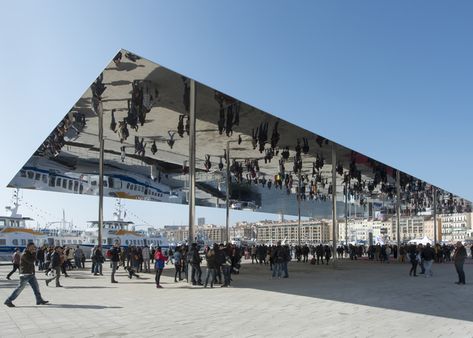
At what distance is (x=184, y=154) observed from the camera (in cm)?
2903

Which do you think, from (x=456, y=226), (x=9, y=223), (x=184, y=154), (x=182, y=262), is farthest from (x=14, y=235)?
(x=456, y=226)

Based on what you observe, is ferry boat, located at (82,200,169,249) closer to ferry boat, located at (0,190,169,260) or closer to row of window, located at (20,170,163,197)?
ferry boat, located at (0,190,169,260)

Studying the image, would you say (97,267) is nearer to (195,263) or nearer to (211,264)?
(195,263)

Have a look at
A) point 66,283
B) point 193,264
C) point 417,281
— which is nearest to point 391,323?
point 193,264

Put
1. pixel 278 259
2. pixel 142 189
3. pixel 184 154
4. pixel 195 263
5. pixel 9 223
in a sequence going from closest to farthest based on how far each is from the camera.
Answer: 1. pixel 195 263
2. pixel 278 259
3. pixel 184 154
4. pixel 142 189
5. pixel 9 223

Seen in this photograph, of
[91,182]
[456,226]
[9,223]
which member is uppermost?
[91,182]

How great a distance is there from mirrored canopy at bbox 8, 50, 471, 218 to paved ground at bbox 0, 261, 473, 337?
6.34 m

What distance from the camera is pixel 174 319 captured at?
9.28 meters

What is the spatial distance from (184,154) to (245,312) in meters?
19.5

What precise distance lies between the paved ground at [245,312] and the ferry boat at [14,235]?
2442 cm

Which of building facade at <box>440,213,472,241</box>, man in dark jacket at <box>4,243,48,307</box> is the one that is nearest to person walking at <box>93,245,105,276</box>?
man in dark jacket at <box>4,243,48,307</box>

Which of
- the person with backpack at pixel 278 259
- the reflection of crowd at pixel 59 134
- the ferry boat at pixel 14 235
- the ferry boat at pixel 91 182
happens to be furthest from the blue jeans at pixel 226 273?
the ferry boat at pixel 14 235

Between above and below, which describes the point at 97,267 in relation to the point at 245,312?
below

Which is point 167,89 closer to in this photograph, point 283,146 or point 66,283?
point 66,283
